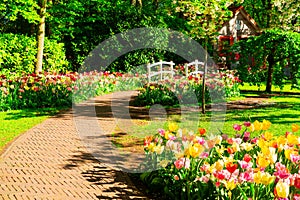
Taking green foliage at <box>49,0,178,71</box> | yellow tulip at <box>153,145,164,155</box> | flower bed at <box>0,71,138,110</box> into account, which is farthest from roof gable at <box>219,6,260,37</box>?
yellow tulip at <box>153,145,164,155</box>

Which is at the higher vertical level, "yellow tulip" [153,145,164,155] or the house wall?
the house wall

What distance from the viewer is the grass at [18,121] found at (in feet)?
27.2

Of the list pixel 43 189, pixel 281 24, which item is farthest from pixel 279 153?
pixel 281 24

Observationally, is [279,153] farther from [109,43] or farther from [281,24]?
[281,24]

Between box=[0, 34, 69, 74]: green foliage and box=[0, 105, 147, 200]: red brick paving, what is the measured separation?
23.6ft

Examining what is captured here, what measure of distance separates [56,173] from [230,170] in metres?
2.93

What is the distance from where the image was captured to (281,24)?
88.2 feet

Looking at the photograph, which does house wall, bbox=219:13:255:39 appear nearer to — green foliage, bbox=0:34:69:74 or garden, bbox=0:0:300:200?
garden, bbox=0:0:300:200

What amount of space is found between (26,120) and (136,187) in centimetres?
539

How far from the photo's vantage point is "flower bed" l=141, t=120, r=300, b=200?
385 centimetres

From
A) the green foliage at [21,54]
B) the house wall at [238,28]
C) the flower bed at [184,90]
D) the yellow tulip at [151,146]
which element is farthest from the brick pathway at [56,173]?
the house wall at [238,28]

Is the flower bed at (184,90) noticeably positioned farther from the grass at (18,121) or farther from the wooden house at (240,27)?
the wooden house at (240,27)

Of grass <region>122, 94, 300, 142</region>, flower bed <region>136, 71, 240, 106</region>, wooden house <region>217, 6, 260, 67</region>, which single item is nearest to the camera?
grass <region>122, 94, 300, 142</region>

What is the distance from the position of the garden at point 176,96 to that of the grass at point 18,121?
0.08 feet
